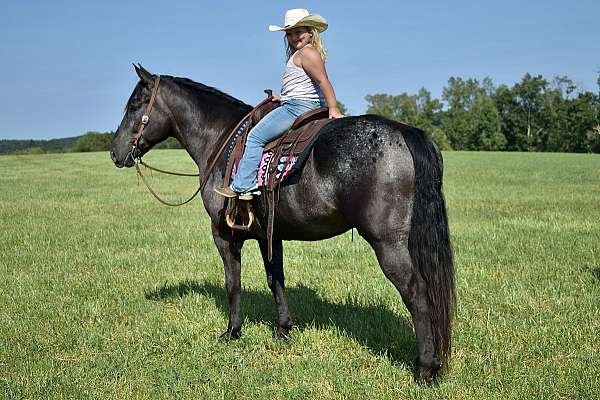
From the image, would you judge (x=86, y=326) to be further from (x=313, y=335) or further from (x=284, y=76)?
(x=284, y=76)

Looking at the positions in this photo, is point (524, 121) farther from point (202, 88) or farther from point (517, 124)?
point (202, 88)

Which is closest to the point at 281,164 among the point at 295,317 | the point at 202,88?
the point at 202,88

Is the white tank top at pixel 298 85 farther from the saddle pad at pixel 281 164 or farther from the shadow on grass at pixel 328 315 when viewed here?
the shadow on grass at pixel 328 315

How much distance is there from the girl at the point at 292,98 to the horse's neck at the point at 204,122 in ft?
2.97

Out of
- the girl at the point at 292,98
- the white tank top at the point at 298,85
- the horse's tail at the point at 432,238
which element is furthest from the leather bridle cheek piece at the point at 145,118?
the horse's tail at the point at 432,238

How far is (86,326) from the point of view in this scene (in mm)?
6777

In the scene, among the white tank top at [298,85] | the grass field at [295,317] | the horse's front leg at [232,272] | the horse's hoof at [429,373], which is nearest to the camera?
the horse's hoof at [429,373]

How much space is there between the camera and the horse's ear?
641 centimetres

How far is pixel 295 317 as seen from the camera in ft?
22.9

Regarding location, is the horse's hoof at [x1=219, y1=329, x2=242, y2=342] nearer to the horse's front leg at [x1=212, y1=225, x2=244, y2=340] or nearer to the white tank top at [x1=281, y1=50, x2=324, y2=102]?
the horse's front leg at [x1=212, y1=225, x2=244, y2=340]

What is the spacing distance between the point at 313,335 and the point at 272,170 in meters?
2.03

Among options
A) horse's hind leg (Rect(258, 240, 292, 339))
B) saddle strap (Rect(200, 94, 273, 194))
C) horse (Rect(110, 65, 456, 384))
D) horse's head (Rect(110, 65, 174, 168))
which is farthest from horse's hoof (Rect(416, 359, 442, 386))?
horse's head (Rect(110, 65, 174, 168))

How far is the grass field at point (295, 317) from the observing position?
5078mm

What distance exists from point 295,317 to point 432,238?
2.78 metres
